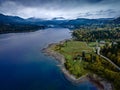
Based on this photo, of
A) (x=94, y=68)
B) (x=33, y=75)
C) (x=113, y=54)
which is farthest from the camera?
(x=113, y=54)

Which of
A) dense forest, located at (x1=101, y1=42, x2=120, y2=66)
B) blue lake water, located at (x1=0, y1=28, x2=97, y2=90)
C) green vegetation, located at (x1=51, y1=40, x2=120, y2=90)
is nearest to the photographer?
blue lake water, located at (x1=0, y1=28, x2=97, y2=90)

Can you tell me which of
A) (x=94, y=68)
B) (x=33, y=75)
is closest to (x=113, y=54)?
(x=94, y=68)

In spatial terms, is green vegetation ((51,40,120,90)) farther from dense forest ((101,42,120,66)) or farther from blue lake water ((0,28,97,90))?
blue lake water ((0,28,97,90))

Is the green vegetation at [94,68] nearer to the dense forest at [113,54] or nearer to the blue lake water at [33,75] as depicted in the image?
the dense forest at [113,54]

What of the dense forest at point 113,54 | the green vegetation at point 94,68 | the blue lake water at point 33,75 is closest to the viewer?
the blue lake water at point 33,75

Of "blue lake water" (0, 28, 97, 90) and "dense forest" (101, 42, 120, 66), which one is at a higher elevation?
"dense forest" (101, 42, 120, 66)

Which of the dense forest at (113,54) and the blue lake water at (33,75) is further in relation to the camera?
the dense forest at (113,54)

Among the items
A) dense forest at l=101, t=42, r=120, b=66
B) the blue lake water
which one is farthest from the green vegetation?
the blue lake water

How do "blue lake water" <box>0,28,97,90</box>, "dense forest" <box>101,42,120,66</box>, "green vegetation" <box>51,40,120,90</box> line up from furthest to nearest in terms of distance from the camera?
1. "dense forest" <box>101,42,120,66</box>
2. "green vegetation" <box>51,40,120,90</box>
3. "blue lake water" <box>0,28,97,90</box>

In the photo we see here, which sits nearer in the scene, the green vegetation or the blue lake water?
the blue lake water

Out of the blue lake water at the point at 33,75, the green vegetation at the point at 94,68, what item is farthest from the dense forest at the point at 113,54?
the blue lake water at the point at 33,75

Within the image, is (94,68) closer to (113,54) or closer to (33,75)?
(113,54)
